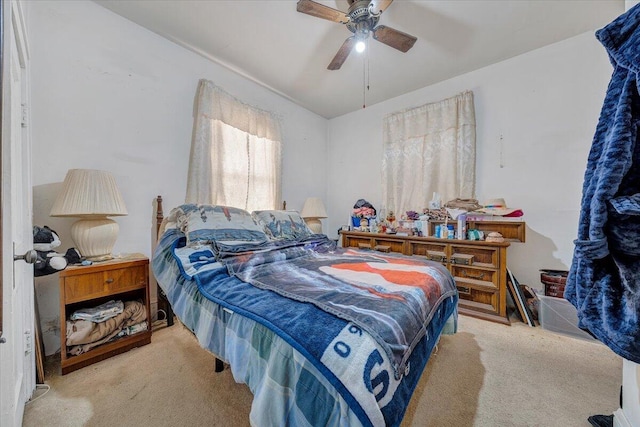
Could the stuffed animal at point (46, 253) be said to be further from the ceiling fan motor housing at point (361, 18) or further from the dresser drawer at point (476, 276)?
the dresser drawer at point (476, 276)

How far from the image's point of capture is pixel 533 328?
2.09 metres

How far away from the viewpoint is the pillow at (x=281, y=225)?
94.6 inches

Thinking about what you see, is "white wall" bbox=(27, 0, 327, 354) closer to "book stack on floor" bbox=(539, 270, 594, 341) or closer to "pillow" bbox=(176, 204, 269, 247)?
"pillow" bbox=(176, 204, 269, 247)

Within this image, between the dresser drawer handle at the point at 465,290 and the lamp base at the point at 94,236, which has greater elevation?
the lamp base at the point at 94,236

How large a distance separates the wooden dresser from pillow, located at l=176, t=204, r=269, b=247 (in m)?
1.80

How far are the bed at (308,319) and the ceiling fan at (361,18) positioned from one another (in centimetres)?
172

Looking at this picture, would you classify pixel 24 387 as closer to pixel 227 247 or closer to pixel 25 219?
pixel 25 219

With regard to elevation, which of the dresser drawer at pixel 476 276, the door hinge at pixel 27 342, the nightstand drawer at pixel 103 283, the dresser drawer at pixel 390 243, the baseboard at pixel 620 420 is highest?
the dresser drawer at pixel 390 243

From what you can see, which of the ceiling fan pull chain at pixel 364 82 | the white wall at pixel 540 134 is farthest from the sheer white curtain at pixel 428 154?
the ceiling fan pull chain at pixel 364 82

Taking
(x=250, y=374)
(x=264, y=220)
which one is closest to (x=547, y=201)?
(x=264, y=220)

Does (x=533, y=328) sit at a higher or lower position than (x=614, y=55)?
lower

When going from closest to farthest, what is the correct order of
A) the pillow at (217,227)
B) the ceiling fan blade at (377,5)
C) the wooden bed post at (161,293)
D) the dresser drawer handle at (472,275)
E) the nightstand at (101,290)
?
the nightstand at (101,290) < the ceiling fan blade at (377,5) < the pillow at (217,227) < the wooden bed post at (161,293) < the dresser drawer handle at (472,275)

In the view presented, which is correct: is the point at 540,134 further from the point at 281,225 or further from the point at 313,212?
the point at 281,225

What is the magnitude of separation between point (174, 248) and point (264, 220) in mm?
969
